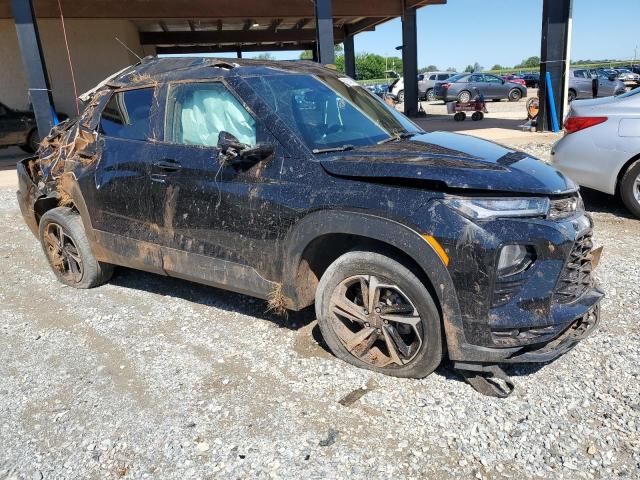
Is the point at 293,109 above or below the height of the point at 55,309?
above

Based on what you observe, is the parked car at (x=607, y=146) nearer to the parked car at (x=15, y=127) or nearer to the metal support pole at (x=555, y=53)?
the metal support pole at (x=555, y=53)

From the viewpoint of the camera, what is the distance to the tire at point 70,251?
4633mm

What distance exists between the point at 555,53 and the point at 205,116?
1167 centimetres

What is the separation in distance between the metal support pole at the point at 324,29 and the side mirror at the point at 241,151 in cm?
812

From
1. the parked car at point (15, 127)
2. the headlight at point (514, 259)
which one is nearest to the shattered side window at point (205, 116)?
the headlight at point (514, 259)

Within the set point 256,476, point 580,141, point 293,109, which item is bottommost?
point 256,476

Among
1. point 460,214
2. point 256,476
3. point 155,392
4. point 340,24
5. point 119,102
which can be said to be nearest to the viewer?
point 256,476

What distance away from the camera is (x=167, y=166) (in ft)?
12.1

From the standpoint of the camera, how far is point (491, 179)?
270 centimetres

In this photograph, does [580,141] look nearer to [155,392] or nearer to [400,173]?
[400,173]

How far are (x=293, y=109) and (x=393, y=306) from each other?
1443 mm

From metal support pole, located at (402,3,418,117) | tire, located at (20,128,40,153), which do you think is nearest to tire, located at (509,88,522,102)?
metal support pole, located at (402,3,418,117)

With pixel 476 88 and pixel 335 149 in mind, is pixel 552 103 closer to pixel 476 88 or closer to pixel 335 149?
pixel 335 149

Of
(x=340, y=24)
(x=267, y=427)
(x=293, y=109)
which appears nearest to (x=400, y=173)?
(x=293, y=109)
